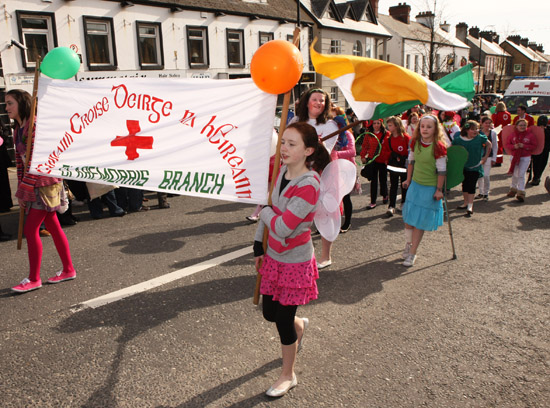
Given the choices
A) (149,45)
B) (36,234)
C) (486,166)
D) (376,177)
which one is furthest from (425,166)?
(149,45)

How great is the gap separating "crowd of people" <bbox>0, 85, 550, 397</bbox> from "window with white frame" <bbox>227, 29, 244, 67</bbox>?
600 inches

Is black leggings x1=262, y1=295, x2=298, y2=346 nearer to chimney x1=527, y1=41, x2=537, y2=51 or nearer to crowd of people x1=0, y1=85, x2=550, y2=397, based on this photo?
crowd of people x1=0, y1=85, x2=550, y2=397

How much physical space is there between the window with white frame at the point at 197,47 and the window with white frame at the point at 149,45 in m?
1.52

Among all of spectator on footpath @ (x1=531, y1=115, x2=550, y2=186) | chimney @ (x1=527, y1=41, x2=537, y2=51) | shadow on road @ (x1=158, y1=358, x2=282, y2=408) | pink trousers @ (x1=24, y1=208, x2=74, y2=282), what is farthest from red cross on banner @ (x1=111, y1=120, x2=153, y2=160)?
chimney @ (x1=527, y1=41, x2=537, y2=51)

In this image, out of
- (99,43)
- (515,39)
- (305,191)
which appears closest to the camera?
(305,191)

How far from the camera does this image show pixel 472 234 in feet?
20.9

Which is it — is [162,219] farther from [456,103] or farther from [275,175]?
[456,103]

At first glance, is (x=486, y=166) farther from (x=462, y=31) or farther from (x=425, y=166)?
(x=462, y=31)

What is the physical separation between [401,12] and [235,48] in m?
31.2

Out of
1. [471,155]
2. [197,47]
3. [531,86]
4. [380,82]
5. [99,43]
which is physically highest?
[197,47]

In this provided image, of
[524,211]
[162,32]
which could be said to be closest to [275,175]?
[524,211]

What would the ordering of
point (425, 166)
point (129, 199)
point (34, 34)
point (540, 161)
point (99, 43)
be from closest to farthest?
point (425, 166) < point (129, 199) < point (540, 161) < point (34, 34) < point (99, 43)

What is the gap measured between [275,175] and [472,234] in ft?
15.0

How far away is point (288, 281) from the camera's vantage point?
8.95 ft
